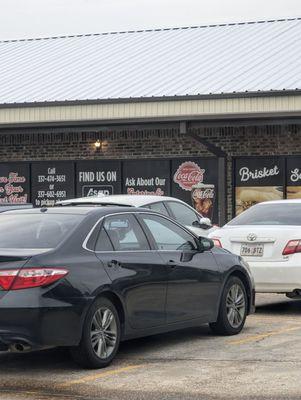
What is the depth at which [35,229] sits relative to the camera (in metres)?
8.92

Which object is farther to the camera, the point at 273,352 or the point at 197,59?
the point at 197,59

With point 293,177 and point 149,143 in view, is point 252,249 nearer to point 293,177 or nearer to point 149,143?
point 293,177

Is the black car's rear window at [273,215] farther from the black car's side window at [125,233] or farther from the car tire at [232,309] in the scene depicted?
the black car's side window at [125,233]

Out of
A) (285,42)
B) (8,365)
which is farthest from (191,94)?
(8,365)

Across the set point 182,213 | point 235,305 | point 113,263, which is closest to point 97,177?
point 182,213

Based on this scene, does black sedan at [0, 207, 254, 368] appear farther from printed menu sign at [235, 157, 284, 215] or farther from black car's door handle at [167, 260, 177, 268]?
printed menu sign at [235, 157, 284, 215]

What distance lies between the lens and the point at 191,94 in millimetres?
21797

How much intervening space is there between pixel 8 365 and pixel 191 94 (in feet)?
45.2

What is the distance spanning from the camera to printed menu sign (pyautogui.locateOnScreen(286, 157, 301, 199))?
2267cm

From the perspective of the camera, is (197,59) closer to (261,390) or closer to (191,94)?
(191,94)

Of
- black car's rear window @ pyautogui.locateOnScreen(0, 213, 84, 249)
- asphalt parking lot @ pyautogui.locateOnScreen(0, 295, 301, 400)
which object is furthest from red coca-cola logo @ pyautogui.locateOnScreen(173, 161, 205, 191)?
black car's rear window @ pyautogui.locateOnScreen(0, 213, 84, 249)

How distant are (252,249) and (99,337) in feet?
14.1

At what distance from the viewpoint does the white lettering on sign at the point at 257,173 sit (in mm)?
22906

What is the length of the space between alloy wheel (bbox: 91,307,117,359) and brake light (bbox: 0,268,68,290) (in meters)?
0.61
